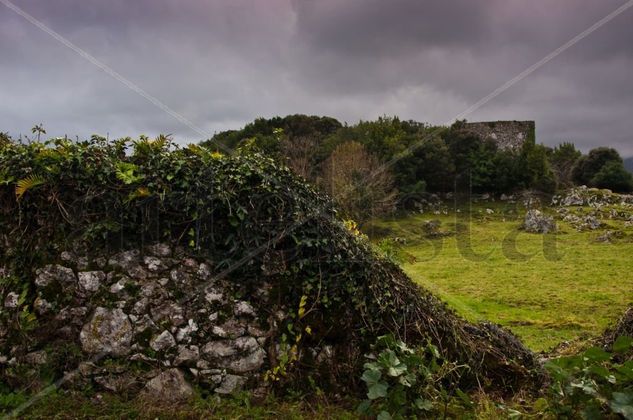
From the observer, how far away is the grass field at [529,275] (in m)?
11.2

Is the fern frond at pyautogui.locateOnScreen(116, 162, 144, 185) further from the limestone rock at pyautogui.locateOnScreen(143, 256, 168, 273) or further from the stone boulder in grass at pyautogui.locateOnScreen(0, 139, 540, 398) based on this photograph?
the limestone rock at pyautogui.locateOnScreen(143, 256, 168, 273)

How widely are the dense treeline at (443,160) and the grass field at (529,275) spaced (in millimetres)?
10592

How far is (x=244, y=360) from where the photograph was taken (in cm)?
502

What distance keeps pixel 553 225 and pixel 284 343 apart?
1096 inches

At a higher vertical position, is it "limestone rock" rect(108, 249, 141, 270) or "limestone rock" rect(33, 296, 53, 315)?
"limestone rock" rect(108, 249, 141, 270)

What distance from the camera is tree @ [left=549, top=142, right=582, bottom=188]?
56594 mm

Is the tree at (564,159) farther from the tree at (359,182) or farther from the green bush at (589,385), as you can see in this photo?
the green bush at (589,385)

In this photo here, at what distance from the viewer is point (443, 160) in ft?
151

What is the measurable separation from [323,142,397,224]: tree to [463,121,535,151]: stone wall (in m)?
19.5

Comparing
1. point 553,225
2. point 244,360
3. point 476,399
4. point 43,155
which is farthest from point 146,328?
point 553,225

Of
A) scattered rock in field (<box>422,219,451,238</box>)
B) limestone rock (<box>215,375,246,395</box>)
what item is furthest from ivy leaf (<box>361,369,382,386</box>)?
scattered rock in field (<box>422,219,451,238</box>)

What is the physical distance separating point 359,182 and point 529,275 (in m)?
18.5

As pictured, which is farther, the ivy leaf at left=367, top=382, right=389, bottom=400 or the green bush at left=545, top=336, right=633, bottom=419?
the ivy leaf at left=367, top=382, right=389, bottom=400

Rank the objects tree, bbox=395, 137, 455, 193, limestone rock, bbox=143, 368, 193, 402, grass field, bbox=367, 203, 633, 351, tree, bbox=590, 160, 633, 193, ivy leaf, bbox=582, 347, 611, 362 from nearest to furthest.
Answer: ivy leaf, bbox=582, 347, 611, 362
limestone rock, bbox=143, 368, 193, 402
grass field, bbox=367, 203, 633, 351
tree, bbox=395, 137, 455, 193
tree, bbox=590, 160, 633, 193
